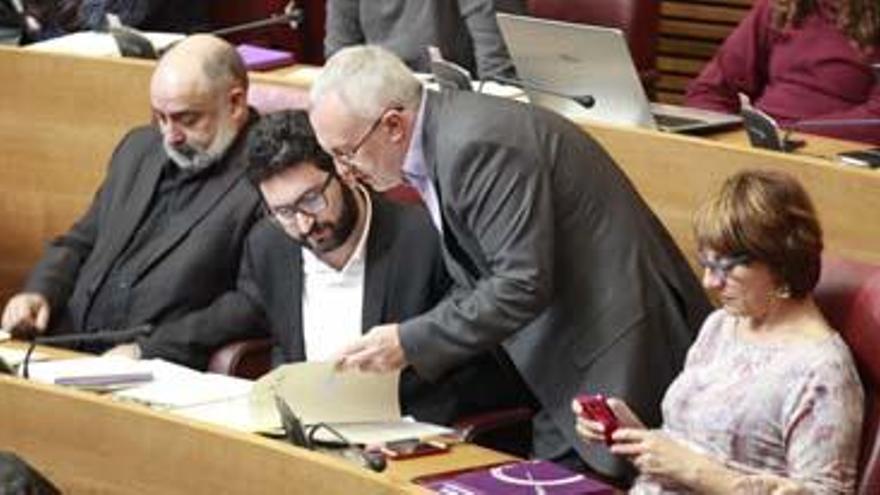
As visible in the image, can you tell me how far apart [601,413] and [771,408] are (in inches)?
10.4

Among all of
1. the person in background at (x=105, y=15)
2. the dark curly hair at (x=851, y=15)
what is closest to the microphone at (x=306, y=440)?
the dark curly hair at (x=851, y=15)

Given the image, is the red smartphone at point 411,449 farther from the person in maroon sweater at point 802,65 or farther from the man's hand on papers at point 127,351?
the person in maroon sweater at point 802,65

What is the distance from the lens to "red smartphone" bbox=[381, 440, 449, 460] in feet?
11.5

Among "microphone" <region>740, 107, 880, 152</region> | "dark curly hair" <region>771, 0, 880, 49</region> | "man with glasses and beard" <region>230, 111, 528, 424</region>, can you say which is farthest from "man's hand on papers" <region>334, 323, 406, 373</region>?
"dark curly hair" <region>771, 0, 880, 49</region>

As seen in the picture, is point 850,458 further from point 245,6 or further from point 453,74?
point 245,6

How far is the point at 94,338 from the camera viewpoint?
415 cm

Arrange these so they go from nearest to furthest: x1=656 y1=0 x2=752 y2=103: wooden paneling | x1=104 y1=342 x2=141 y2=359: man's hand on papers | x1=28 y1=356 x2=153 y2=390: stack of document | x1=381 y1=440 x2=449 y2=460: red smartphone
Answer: x1=381 y1=440 x2=449 y2=460: red smartphone, x1=28 y1=356 x2=153 y2=390: stack of document, x1=104 y1=342 x2=141 y2=359: man's hand on papers, x1=656 y1=0 x2=752 y2=103: wooden paneling

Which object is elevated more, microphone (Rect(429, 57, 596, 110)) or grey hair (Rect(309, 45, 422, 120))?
grey hair (Rect(309, 45, 422, 120))

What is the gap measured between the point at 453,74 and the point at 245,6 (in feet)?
7.05

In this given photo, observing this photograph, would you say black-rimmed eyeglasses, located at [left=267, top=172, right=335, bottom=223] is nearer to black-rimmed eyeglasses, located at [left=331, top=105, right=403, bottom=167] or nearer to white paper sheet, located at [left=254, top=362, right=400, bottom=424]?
black-rimmed eyeglasses, located at [left=331, top=105, right=403, bottom=167]

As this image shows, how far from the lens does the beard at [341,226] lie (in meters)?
3.94

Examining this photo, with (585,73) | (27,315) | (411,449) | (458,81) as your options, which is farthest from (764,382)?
(27,315)

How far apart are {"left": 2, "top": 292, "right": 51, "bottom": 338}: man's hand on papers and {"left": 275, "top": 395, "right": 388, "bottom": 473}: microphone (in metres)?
1.16

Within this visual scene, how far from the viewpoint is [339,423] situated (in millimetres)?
3617
